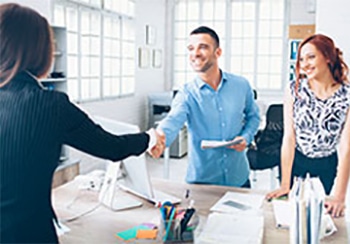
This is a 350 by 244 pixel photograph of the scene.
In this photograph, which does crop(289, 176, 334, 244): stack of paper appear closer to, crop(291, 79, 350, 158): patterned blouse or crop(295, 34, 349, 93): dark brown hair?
crop(291, 79, 350, 158): patterned blouse

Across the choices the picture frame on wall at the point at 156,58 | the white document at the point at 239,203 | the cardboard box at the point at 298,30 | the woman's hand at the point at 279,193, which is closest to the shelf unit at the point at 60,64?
the white document at the point at 239,203

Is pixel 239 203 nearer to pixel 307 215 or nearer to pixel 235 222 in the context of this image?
pixel 235 222

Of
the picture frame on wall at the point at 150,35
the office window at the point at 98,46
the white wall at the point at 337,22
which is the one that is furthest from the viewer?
the picture frame on wall at the point at 150,35

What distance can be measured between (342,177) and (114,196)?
1.03 metres

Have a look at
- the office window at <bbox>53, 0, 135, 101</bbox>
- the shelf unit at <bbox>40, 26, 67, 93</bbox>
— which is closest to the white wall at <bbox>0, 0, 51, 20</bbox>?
the shelf unit at <bbox>40, 26, 67, 93</bbox>

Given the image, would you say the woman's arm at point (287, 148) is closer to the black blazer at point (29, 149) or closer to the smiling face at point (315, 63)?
the smiling face at point (315, 63)

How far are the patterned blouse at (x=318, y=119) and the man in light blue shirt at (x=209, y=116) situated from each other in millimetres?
368

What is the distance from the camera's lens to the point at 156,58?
789 centimetres

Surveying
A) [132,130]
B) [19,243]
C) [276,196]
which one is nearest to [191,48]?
[132,130]

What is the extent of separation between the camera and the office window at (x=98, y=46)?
16.9ft

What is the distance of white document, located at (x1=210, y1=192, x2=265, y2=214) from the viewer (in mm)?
1920

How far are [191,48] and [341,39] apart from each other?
120 centimetres

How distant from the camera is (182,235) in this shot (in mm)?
1591

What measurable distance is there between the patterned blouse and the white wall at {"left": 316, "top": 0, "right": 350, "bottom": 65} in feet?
2.96
